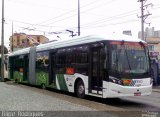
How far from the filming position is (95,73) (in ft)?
55.5

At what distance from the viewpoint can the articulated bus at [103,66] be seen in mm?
15828

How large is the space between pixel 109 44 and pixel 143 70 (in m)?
1.87

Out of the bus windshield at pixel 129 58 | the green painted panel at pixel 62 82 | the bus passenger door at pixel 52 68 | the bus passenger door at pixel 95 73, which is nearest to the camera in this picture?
the bus windshield at pixel 129 58

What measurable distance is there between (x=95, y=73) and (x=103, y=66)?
2.77ft

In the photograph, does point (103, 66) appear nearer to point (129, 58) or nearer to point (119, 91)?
point (129, 58)

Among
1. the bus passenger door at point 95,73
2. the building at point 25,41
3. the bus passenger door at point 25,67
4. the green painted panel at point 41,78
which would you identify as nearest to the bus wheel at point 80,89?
the bus passenger door at point 95,73

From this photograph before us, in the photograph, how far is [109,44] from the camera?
16047 mm

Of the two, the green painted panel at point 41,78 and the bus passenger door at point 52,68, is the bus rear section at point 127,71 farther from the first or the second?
the green painted panel at point 41,78

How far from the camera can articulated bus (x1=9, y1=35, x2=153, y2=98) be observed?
15.8 meters

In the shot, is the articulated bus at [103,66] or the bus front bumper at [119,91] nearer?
the bus front bumper at [119,91]

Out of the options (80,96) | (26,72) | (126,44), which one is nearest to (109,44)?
(126,44)

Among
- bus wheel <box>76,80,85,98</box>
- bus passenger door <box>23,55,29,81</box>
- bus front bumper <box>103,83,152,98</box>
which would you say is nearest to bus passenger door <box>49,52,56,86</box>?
bus wheel <box>76,80,85,98</box>

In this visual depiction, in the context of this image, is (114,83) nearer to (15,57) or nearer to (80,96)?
(80,96)

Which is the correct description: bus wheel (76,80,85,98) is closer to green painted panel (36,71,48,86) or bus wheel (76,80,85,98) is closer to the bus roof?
the bus roof
